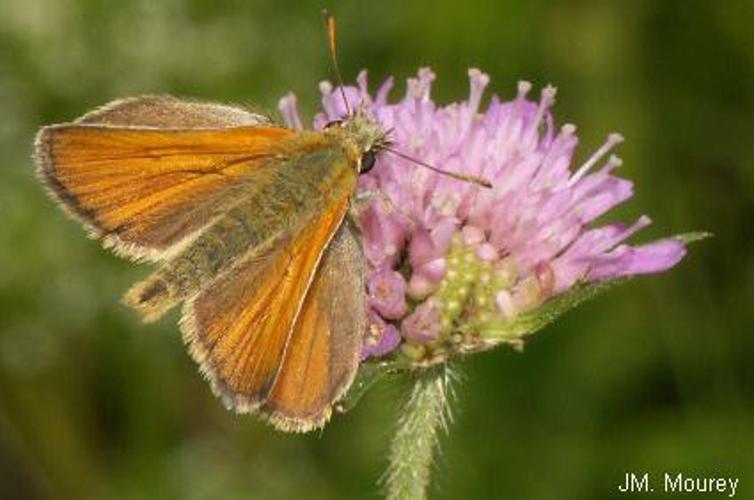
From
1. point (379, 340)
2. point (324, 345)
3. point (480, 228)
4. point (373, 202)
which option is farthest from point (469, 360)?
point (324, 345)

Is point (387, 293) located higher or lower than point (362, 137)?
lower

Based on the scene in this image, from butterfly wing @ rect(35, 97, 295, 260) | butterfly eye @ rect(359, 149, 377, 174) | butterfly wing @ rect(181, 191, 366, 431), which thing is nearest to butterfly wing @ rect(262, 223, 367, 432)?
butterfly wing @ rect(181, 191, 366, 431)

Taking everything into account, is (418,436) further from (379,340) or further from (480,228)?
(480,228)

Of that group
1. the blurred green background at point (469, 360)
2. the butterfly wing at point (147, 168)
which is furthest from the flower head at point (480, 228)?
the blurred green background at point (469, 360)

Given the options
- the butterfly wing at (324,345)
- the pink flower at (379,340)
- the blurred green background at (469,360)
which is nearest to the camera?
the butterfly wing at (324,345)

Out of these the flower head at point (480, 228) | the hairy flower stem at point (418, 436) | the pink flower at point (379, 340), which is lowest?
the hairy flower stem at point (418, 436)

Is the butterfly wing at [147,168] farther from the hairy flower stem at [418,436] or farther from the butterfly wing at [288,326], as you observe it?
the hairy flower stem at [418,436]

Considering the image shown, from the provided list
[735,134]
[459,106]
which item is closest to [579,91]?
[735,134]
